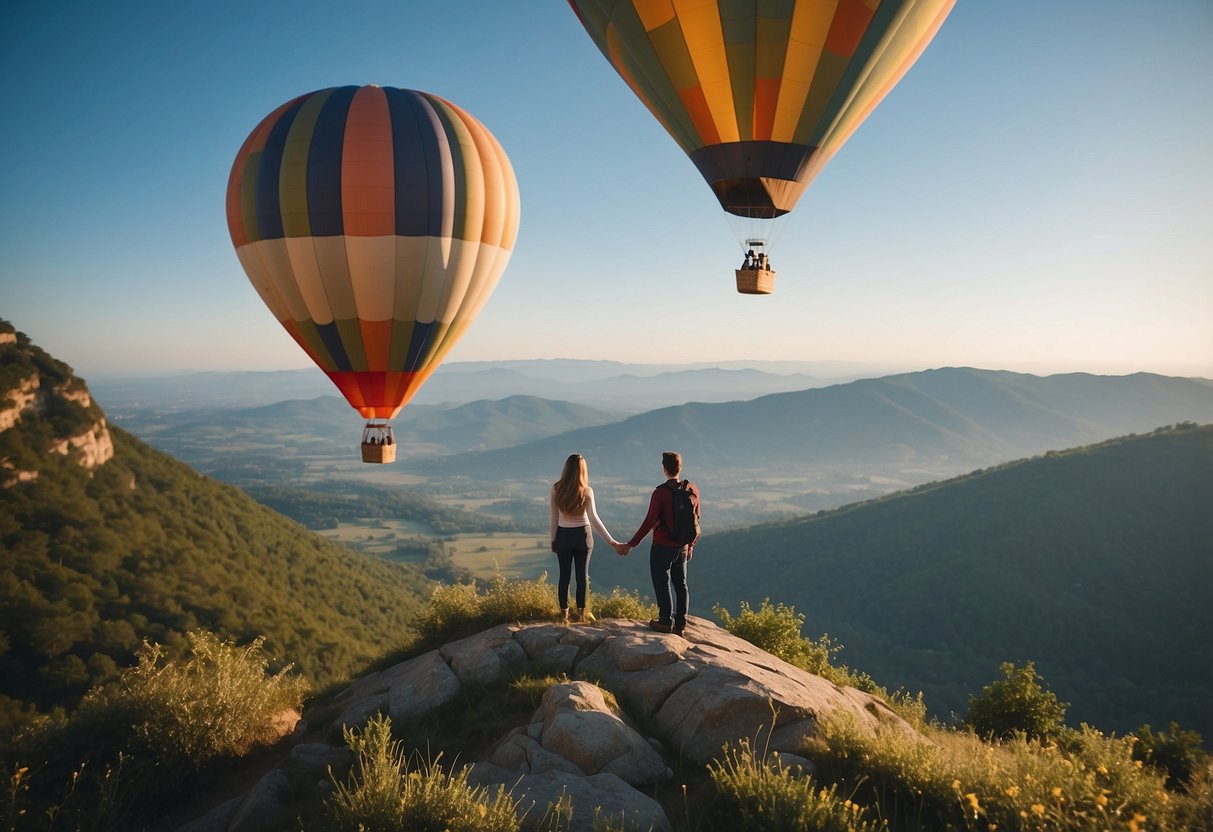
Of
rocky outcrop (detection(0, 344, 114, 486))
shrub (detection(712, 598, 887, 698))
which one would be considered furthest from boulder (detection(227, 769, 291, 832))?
rocky outcrop (detection(0, 344, 114, 486))

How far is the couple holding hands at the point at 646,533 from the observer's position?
770 cm

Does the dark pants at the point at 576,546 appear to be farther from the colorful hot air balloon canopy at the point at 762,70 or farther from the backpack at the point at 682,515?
the colorful hot air balloon canopy at the point at 762,70

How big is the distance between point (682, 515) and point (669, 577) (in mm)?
992

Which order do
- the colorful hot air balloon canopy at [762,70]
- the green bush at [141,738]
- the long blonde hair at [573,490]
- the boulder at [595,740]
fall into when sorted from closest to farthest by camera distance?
1. the boulder at [595,740]
2. the green bush at [141,738]
3. the long blonde hair at [573,490]
4. the colorful hot air balloon canopy at [762,70]

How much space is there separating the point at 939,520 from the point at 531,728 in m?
78.6

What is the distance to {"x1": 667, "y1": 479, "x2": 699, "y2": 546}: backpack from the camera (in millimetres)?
7633

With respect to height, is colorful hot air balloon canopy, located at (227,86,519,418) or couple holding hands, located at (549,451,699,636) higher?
colorful hot air balloon canopy, located at (227,86,519,418)

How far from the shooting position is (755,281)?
1274cm

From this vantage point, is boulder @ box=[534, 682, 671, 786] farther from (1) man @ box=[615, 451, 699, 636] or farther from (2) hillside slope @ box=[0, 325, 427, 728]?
(2) hillside slope @ box=[0, 325, 427, 728]

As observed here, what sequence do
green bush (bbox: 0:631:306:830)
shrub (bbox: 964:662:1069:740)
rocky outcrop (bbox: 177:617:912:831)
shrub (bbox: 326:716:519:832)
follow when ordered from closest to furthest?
shrub (bbox: 326:716:519:832) < rocky outcrop (bbox: 177:617:912:831) < green bush (bbox: 0:631:306:830) < shrub (bbox: 964:662:1069:740)

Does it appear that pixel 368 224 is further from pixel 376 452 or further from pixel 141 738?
pixel 141 738

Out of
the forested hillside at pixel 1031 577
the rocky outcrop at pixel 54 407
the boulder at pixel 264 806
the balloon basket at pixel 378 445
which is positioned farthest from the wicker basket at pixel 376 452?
the rocky outcrop at pixel 54 407

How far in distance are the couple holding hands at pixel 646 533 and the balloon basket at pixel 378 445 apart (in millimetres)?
7911

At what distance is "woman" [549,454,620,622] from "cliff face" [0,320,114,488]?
4933cm
